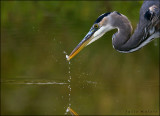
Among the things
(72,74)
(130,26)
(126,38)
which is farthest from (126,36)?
(72,74)

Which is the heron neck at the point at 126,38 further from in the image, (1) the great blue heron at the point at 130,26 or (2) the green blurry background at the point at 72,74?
(2) the green blurry background at the point at 72,74

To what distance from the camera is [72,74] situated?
8.36 meters

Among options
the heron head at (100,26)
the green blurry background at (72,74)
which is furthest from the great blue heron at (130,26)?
the green blurry background at (72,74)

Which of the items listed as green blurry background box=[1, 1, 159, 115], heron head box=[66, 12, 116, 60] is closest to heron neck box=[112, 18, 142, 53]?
heron head box=[66, 12, 116, 60]

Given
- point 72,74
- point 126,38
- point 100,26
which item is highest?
point 100,26

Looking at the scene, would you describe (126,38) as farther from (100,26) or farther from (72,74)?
(72,74)

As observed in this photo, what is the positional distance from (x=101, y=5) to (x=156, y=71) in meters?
7.82

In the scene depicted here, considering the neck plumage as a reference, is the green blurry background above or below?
below

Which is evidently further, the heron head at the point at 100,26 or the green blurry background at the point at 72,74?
the green blurry background at the point at 72,74

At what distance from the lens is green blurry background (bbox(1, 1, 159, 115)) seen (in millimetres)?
6941

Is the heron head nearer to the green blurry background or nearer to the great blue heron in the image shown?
the great blue heron

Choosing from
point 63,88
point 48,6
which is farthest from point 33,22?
point 63,88

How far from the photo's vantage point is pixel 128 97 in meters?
7.24

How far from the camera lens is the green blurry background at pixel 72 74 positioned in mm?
6941
